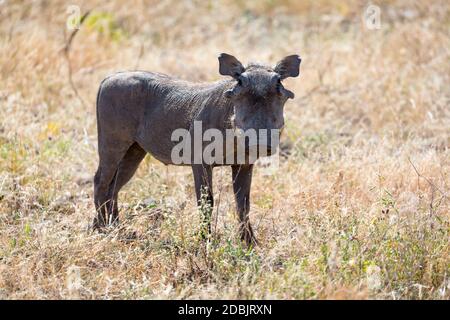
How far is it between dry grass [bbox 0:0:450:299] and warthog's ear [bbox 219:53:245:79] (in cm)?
105

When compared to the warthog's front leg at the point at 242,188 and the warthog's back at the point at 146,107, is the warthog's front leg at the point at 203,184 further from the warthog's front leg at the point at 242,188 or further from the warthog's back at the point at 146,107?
the warthog's back at the point at 146,107

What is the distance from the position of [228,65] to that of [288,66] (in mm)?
442

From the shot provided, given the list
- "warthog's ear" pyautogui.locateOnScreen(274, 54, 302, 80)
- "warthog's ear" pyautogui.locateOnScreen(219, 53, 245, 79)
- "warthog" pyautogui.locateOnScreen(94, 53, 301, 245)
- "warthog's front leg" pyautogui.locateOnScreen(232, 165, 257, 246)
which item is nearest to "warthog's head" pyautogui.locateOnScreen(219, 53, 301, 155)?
"warthog" pyautogui.locateOnScreen(94, 53, 301, 245)

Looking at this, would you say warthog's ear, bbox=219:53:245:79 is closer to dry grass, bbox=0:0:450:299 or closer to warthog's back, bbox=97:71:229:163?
warthog's back, bbox=97:71:229:163

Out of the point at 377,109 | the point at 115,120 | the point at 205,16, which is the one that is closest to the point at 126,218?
the point at 115,120

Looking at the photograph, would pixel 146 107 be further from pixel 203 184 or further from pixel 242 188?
pixel 242 188

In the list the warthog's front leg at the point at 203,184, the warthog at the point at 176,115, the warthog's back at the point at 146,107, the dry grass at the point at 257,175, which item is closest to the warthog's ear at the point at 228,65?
the warthog at the point at 176,115

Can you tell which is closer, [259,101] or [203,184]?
[259,101]

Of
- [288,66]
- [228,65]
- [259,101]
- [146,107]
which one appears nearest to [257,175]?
→ [146,107]

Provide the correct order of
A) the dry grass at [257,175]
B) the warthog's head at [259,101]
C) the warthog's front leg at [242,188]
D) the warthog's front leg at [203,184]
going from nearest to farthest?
1. the dry grass at [257,175]
2. the warthog's head at [259,101]
3. the warthog's front leg at [203,184]
4. the warthog's front leg at [242,188]

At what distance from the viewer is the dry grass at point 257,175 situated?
4.77 m

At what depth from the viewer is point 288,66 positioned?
5.38m

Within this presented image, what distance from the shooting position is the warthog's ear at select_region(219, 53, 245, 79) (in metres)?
5.22
